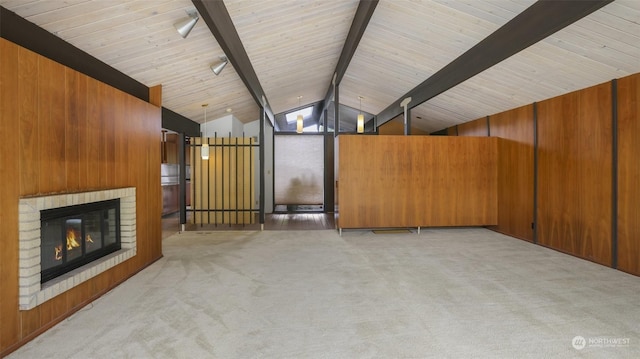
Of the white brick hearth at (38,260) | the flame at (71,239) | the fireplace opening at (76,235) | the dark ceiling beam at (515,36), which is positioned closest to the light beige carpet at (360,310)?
the white brick hearth at (38,260)

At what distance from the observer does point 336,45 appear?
→ 17.5ft

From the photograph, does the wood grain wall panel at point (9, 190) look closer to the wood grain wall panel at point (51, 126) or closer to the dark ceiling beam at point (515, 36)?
the wood grain wall panel at point (51, 126)

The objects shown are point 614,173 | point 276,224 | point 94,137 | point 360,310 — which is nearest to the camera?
point 360,310

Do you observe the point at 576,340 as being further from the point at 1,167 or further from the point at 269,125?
the point at 269,125

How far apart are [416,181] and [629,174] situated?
2.85 metres

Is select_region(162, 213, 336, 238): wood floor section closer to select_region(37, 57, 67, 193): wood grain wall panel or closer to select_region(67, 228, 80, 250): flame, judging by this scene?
select_region(67, 228, 80, 250): flame

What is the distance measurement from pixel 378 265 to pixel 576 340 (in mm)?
1987

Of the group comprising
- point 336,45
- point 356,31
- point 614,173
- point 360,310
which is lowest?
point 360,310

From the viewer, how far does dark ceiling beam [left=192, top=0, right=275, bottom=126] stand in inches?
107

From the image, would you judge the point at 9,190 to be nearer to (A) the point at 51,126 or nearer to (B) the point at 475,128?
(A) the point at 51,126

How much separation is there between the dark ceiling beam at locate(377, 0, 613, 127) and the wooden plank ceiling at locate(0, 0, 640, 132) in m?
0.12

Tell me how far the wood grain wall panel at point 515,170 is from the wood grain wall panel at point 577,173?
0.79ft

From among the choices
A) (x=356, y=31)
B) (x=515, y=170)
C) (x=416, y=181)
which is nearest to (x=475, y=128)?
(x=515, y=170)

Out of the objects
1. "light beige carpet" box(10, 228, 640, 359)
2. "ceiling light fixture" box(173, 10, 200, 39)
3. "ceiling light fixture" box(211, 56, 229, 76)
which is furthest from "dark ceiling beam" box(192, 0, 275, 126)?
"light beige carpet" box(10, 228, 640, 359)
